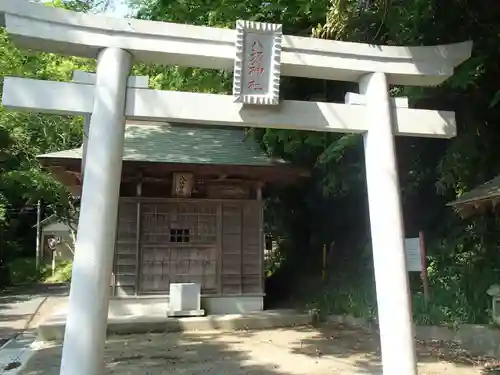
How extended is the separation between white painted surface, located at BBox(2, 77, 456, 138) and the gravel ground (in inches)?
132

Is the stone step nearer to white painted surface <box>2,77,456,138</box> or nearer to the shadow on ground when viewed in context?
the shadow on ground

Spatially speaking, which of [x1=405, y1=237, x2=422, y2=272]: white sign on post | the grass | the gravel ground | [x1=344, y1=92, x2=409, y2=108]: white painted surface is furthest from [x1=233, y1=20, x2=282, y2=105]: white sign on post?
the grass

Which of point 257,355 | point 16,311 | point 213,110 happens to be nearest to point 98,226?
point 213,110

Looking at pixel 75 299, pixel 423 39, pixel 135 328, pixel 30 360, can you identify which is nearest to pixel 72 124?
pixel 135 328

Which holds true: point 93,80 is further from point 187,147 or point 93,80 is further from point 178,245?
point 187,147

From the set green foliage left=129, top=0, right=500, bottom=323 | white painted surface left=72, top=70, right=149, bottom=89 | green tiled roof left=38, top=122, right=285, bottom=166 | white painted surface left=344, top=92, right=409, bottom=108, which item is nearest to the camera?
white painted surface left=72, top=70, right=149, bottom=89

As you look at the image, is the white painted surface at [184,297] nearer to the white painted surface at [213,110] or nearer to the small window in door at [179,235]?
the small window in door at [179,235]

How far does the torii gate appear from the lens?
4516mm

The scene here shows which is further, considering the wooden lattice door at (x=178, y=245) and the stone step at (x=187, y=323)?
the wooden lattice door at (x=178, y=245)

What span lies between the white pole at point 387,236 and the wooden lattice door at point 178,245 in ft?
21.6

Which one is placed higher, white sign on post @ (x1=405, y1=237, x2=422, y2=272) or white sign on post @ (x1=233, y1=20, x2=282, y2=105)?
white sign on post @ (x1=233, y1=20, x2=282, y2=105)

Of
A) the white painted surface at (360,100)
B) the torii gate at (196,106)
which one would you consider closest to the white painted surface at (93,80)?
the torii gate at (196,106)

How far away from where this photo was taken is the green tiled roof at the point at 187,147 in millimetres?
10914

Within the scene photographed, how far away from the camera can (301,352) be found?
26.4 feet
